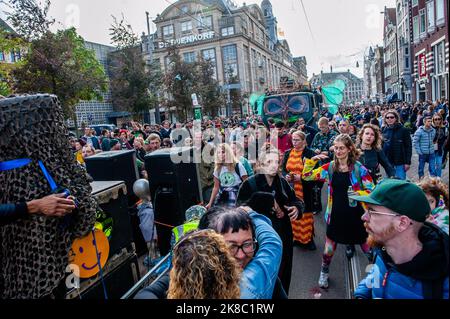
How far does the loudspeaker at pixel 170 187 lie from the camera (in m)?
4.90

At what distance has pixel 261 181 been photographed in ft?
12.0

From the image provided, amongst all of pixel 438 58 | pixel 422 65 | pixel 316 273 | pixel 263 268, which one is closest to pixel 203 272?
pixel 263 268

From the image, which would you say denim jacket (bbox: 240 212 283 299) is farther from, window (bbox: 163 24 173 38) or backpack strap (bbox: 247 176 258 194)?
window (bbox: 163 24 173 38)

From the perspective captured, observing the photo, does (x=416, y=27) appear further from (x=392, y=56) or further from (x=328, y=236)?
(x=328, y=236)

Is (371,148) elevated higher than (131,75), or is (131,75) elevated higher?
(131,75)

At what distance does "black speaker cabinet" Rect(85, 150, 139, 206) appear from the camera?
4.75 m

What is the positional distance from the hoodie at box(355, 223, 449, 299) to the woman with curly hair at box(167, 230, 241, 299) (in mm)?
702

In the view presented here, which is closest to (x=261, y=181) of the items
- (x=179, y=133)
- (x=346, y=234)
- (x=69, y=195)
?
(x=346, y=234)

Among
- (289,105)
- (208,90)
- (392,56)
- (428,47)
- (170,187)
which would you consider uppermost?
(392,56)

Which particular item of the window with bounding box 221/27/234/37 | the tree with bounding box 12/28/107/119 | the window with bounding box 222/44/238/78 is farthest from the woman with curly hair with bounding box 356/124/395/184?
the window with bounding box 222/44/238/78

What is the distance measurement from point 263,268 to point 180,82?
21.9 meters

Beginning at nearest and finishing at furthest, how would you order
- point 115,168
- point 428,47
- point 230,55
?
point 115,168
point 428,47
point 230,55

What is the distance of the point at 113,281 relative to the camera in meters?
3.00
